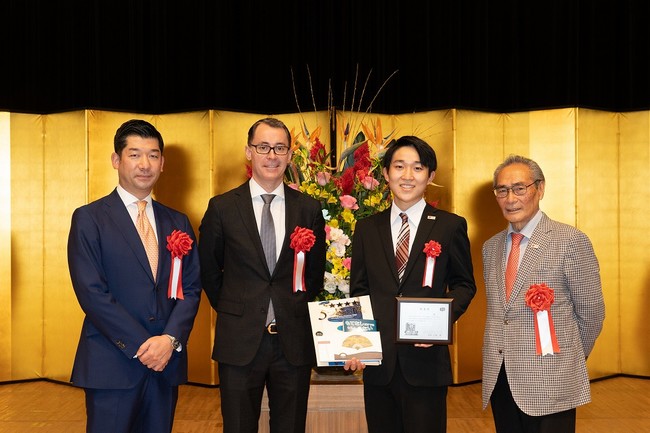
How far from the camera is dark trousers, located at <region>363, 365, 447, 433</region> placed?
2.75 meters

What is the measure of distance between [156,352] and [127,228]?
0.51m

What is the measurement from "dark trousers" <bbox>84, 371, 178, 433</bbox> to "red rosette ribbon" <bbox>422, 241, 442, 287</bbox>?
1.12 meters

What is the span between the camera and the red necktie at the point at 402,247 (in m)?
2.88

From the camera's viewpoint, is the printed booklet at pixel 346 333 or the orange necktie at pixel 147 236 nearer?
the printed booklet at pixel 346 333

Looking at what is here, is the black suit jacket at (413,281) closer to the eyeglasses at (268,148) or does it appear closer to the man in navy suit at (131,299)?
the eyeglasses at (268,148)

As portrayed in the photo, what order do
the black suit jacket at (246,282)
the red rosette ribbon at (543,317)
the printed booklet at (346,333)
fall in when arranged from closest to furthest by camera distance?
the red rosette ribbon at (543,317) < the printed booklet at (346,333) < the black suit jacket at (246,282)

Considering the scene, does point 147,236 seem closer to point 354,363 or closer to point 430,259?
point 354,363

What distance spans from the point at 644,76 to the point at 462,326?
289 centimetres

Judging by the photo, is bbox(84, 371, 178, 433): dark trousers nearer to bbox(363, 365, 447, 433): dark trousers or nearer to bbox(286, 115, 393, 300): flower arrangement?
A: bbox(363, 365, 447, 433): dark trousers

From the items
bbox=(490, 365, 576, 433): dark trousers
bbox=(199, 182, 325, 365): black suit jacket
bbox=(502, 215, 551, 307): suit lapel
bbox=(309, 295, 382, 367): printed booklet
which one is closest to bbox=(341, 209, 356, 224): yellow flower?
bbox=(199, 182, 325, 365): black suit jacket

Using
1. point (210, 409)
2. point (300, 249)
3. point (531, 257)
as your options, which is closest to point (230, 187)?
point (210, 409)

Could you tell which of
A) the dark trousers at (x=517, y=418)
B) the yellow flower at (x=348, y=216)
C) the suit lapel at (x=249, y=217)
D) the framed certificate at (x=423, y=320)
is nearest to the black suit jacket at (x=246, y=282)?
the suit lapel at (x=249, y=217)

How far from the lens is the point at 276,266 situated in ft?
9.56

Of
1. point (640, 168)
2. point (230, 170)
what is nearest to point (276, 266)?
point (230, 170)
